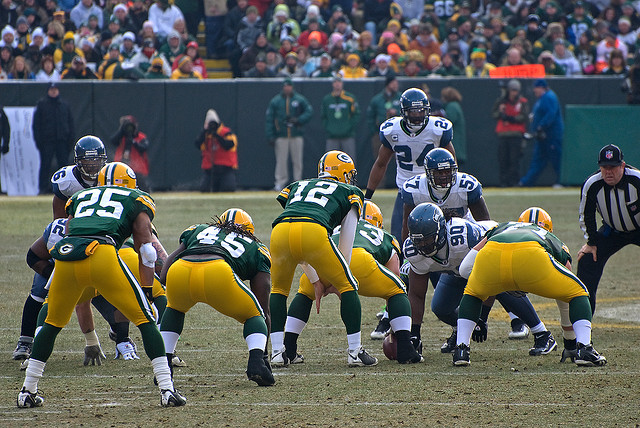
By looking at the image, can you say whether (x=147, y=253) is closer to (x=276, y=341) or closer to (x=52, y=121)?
(x=276, y=341)

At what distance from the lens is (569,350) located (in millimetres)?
6855

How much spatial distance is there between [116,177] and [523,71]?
13685 mm

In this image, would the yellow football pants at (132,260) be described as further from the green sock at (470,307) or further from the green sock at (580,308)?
the green sock at (580,308)

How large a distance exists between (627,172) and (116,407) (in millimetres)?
4513

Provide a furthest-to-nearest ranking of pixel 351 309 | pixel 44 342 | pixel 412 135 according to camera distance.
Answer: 1. pixel 412 135
2. pixel 351 309
3. pixel 44 342

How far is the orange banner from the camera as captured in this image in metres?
19.2

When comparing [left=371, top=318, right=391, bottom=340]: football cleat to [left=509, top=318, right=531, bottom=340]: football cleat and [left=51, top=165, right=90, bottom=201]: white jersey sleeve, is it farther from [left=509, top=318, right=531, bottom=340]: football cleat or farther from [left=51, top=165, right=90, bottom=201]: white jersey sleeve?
[left=51, top=165, right=90, bottom=201]: white jersey sleeve

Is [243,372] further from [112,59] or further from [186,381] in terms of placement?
[112,59]

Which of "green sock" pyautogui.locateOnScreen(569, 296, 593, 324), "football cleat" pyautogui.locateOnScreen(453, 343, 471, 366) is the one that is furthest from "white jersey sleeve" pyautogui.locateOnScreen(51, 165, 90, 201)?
"green sock" pyautogui.locateOnScreen(569, 296, 593, 324)

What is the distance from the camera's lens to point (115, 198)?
19.1 ft

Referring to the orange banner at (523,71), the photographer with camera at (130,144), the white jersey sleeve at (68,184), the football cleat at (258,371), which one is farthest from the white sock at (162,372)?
the orange banner at (523,71)

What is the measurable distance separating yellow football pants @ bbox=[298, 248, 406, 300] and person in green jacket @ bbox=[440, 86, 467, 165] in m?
11.0

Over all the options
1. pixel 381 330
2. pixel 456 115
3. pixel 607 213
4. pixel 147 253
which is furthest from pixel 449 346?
pixel 456 115

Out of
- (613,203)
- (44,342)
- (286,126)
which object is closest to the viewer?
(44,342)
